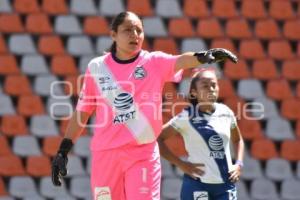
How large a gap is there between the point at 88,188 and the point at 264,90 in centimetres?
193

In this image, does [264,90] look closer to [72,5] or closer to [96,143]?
[72,5]

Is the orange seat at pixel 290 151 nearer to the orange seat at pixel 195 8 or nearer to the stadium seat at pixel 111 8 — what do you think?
the orange seat at pixel 195 8

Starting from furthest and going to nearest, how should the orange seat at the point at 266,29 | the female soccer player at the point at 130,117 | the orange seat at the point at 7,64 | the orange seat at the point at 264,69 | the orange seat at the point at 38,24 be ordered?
the orange seat at the point at 266,29, the orange seat at the point at 264,69, the orange seat at the point at 38,24, the orange seat at the point at 7,64, the female soccer player at the point at 130,117

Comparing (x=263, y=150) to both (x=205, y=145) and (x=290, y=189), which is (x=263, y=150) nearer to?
(x=290, y=189)

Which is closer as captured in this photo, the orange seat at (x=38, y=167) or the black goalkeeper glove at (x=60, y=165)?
the black goalkeeper glove at (x=60, y=165)

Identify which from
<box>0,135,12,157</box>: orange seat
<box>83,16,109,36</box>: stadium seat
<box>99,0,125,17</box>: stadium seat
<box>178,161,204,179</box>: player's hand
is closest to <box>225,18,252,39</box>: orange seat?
<box>99,0,125,17</box>: stadium seat

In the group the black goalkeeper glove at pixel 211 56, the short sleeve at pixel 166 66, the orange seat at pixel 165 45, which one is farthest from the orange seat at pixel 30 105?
the black goalkeeper glove at pixel 211 56

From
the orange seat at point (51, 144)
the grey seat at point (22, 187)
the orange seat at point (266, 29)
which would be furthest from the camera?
the orange seat at point (266, 29)

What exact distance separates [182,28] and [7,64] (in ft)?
5.55

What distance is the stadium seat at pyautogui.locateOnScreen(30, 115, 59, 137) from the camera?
6.78 meters

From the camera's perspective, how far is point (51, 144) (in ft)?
22.1

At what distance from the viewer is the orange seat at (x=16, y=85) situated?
6824 millimetres

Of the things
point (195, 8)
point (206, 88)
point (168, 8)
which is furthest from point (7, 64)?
point (206, 88)

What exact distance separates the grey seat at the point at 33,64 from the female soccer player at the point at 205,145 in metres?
2.84
